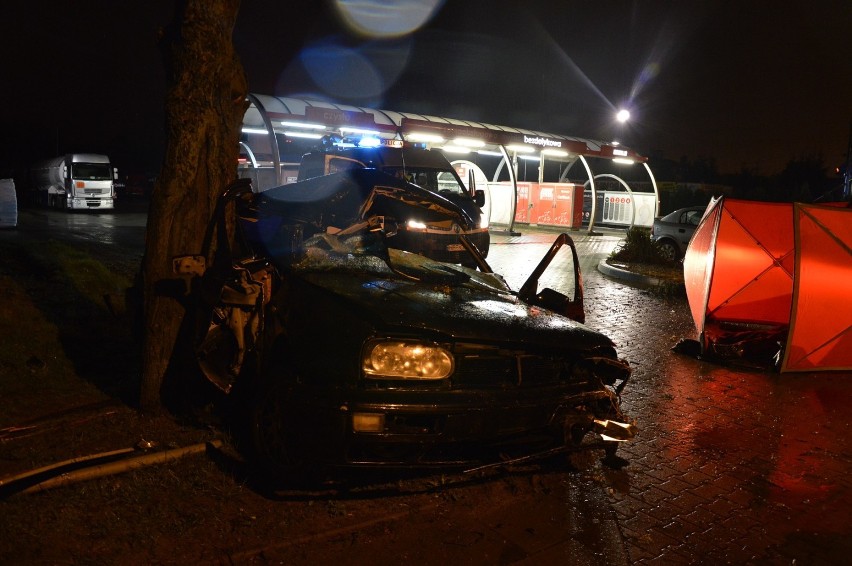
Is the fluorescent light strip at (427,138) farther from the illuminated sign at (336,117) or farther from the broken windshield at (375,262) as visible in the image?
the broken windshield at (375,262)

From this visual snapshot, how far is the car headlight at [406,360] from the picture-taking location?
128 inches

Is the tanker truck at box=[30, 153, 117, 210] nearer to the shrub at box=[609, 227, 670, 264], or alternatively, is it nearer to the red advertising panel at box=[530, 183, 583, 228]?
the red advertising panel at box=[530, 183, 583, 228]

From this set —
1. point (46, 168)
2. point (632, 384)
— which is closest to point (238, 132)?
point (632, 384)

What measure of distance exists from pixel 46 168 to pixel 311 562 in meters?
37.7

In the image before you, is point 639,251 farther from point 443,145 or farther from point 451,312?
point 451,312

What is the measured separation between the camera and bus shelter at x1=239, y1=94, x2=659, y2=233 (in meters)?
16.9

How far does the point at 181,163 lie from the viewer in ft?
14.5

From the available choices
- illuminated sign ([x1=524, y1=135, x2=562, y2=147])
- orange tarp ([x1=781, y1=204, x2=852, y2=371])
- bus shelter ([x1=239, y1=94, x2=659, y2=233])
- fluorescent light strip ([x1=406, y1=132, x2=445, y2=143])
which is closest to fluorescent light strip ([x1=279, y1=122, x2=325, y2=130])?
bus shelter ([x1=239, y1=94, x2=659, y2=233])

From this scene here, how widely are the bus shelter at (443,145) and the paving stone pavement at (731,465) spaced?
10.3 metres

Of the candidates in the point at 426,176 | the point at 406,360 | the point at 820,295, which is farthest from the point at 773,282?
the point at 426,176

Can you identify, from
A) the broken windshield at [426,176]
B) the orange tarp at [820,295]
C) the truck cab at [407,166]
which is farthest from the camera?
the broken windshield at [426,176]

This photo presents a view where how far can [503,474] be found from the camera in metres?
3.95

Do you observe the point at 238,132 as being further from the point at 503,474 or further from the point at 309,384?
the point at 503,474

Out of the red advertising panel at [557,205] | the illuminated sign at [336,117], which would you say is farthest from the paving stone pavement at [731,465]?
the red advertising panel at [557,205]
